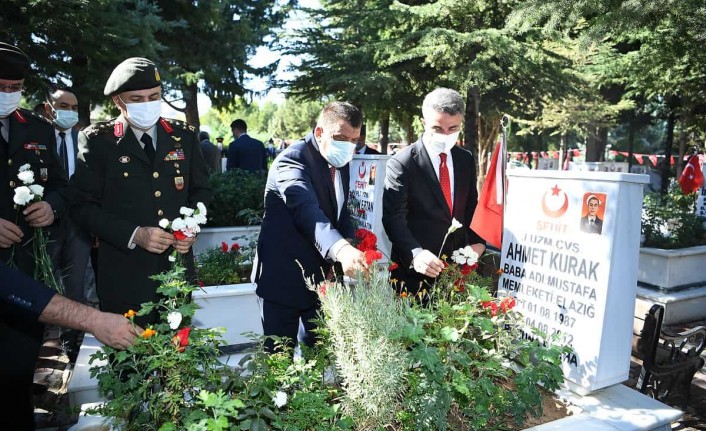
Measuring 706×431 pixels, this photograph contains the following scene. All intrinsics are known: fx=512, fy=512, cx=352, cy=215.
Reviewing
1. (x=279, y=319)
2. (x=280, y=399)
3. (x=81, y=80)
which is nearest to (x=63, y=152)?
(x=279, y=319)

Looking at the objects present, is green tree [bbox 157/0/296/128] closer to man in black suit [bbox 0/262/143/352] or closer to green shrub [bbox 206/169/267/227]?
green shrub [bbox 206/169/267/227]

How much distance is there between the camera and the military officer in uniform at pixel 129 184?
2.63 meters

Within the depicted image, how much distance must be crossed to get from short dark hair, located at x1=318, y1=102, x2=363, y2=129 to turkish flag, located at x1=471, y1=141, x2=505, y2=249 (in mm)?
1258

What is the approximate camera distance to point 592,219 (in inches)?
107

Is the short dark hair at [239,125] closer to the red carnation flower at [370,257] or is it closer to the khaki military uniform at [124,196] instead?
the khaki military uniform at [124,196]

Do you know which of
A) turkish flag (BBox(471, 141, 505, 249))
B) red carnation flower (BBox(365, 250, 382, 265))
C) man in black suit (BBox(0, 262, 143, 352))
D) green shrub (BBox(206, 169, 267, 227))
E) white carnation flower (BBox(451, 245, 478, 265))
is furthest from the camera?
green shrub (BBox(206, 169, 267, 227))

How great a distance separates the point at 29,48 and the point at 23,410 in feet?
19.4

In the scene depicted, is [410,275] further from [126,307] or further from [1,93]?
[1,93]

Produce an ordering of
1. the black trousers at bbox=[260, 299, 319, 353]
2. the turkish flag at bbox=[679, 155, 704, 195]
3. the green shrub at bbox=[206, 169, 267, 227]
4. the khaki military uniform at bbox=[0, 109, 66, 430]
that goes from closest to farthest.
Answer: the khaki military uniform at bbox=[0, 109, 66, 430]
the black trousers at bbox=[260, 299, 319, 353]
the green shrub at bbox=[206, 169, 267, 227]
the turkish flag at bbox=[679, 155, 704, 195]

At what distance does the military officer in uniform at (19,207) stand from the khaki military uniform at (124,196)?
330 mm

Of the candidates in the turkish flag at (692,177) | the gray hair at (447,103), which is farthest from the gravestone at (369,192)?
the turkish flag at (692,177)

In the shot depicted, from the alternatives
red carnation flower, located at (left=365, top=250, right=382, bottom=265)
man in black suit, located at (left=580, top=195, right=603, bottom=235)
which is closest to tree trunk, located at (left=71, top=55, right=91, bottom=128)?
red carnation flower, located at (left=365, top=250, right=382, bottom=265)

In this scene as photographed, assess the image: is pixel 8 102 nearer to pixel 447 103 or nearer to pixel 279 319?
pixel 279 319

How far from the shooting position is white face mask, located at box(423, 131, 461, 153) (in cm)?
319
